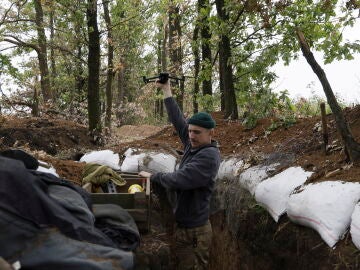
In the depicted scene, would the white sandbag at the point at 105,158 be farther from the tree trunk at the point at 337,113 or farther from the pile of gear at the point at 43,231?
the pile of gear at the point at 43,231

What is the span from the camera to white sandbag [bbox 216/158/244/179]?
559 cm

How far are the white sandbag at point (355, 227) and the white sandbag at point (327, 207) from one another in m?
0.13

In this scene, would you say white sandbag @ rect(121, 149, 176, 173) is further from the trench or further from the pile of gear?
the pile of gear

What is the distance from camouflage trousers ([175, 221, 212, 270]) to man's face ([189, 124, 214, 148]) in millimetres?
748

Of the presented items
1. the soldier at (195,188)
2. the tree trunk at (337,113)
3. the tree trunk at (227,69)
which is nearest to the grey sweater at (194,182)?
the soldier at (195,188)

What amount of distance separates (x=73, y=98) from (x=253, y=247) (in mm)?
12890

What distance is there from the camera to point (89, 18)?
909cm

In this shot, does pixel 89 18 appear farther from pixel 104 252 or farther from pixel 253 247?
pixel 104 252

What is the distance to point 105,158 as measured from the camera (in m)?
6.43

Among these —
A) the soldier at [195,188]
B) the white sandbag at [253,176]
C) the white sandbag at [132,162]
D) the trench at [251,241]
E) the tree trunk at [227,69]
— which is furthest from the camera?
the tree trunk at [227,69]

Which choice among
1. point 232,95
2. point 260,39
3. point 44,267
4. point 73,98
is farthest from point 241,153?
point 73,98

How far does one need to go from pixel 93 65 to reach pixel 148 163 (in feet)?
13.2

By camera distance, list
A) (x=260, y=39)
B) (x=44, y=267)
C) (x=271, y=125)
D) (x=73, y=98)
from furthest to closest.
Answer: (x=73, y=98), (x=260, y=39), (x=271, y=125), (x=44, y=267)

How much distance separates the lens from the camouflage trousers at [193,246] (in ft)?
12.3
